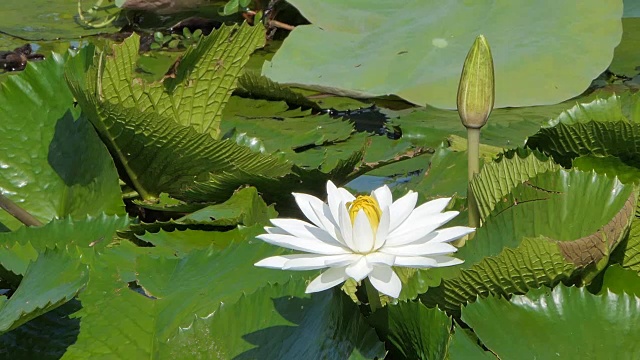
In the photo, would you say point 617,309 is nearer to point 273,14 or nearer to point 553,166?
point 553,166

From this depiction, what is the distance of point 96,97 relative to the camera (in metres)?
1.31

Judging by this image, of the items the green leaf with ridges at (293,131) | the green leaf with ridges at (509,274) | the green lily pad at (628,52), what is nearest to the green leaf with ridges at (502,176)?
the green leaf with ridges at (509,274)

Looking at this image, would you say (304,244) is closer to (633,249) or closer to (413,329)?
(413,329)

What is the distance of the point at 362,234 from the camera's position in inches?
28.9

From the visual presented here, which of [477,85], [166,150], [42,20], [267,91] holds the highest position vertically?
[477,85]

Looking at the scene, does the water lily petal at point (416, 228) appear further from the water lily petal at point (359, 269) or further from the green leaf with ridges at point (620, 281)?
the green leaf with ridges at point (620, 281)

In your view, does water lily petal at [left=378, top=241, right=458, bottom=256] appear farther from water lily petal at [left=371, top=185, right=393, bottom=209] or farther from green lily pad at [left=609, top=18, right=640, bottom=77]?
green lily pad at [left=609, top=18, right=640, bottom=77]

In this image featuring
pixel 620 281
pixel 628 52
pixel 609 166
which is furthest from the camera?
pixel 628 52

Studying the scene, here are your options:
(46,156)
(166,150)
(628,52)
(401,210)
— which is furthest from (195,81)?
(628,52)

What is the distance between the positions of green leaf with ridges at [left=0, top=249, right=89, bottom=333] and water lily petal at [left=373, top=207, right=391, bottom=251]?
0.99 ft

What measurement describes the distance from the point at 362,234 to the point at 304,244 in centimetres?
5

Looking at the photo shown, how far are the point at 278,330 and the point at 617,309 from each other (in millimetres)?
334

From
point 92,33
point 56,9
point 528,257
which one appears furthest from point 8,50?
point 528,257

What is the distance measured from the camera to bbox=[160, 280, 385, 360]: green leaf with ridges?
2.81 ft
